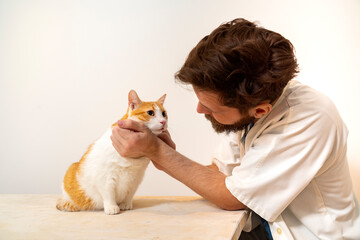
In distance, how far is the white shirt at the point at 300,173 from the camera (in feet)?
2.73

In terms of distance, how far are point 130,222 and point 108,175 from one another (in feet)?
0.60

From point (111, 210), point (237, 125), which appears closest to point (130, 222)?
point (111, 210)

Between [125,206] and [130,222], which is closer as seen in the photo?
[130,222]

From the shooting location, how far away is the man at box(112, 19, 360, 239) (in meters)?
0.83

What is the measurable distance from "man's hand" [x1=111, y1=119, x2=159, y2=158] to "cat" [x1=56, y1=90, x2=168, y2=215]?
0.13ft

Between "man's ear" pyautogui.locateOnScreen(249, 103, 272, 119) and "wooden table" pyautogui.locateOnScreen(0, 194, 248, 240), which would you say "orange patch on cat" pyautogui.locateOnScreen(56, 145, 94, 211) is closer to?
"wooden table" pyautogui.locateOnScreen(0, 194, 248, 240)

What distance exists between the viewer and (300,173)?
83 centimetres

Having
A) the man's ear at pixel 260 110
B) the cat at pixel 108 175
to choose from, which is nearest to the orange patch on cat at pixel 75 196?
the cat at pixel 108 175

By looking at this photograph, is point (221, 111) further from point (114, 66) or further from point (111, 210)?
point (114, 66)

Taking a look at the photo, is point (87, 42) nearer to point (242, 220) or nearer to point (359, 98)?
point (242, 220)

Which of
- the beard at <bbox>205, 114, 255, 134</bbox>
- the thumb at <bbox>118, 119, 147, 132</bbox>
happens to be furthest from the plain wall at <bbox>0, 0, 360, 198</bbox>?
the thumb at <bbox>118, 119, 147, 132</bbox>

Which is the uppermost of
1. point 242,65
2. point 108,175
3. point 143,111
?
point 242,65

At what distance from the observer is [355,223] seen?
928 mm

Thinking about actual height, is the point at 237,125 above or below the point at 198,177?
above
